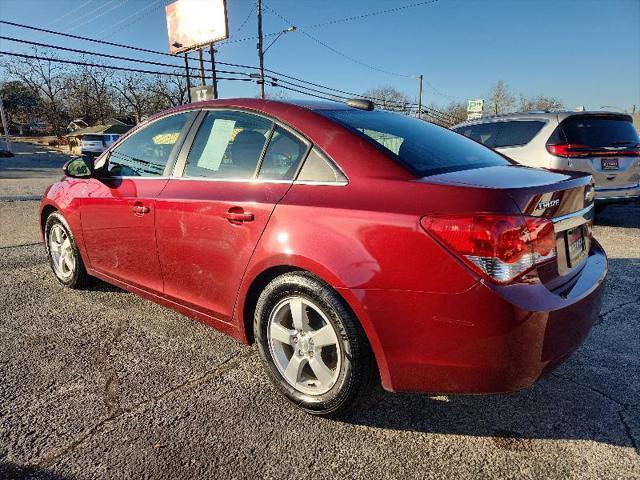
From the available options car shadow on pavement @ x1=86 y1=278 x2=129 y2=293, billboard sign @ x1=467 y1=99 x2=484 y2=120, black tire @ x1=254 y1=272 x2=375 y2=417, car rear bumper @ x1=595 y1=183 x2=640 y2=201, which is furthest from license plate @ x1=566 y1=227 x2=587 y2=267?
billboard sign @ x1=467 y1=99 x2=484 y2=120

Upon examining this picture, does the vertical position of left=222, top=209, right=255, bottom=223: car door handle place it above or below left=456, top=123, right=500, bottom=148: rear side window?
below

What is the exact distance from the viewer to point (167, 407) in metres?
2.20

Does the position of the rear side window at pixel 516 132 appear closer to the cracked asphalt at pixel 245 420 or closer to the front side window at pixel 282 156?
the cracked asphalt at pixel 245 420

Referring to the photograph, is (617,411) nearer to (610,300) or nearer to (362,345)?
(362,345)

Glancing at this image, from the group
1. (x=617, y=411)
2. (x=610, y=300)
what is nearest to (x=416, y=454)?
(x=617, y=411)

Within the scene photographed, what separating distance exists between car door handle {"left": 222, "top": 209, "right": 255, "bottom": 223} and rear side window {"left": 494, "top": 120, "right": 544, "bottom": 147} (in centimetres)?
540

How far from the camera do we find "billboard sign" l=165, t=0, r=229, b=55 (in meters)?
27.1

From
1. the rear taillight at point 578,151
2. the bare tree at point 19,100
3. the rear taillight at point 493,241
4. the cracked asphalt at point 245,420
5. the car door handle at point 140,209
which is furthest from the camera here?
the bare tree at point 19,100

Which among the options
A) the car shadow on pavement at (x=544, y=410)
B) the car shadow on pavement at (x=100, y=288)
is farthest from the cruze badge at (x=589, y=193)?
the car shadow on pavement at (x=100, y=288)

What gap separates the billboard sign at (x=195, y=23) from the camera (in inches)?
1068

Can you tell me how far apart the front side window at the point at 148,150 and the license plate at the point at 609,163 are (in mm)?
5621

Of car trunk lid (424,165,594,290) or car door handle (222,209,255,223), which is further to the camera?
car door handle (222,209,255,223)

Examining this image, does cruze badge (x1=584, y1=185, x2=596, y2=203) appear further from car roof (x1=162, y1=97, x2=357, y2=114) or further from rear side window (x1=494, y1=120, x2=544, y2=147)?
rear side window (x1=494, y1=120, x2=544, y2=147)

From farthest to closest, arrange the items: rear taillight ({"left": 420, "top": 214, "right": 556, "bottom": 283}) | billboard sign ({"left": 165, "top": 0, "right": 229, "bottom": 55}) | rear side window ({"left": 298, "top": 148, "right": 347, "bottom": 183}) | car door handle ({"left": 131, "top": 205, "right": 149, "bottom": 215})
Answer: billboard sign ({"left": 165, "top": 0, "right": 229, "bottom": 55}) → car door handle ({"left": 131, "top": 205, "right": 149, "bottom": 215}) → rear side window ({"left": 298, "top": 148, "right": 347, "bottom": 183}) → rear taillight ({"left": 420, "top": 214, "right": 556, "bottom": 283})
